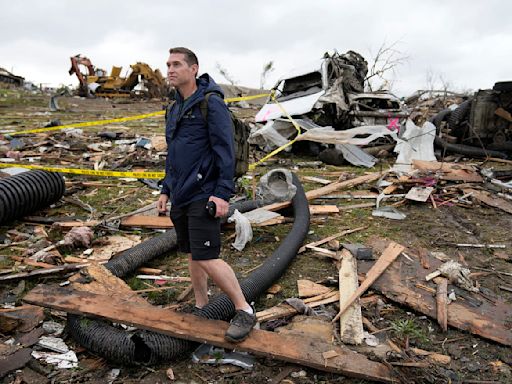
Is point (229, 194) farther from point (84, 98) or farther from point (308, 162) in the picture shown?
point (84, 98)

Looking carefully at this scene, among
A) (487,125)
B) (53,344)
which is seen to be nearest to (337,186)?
(53,344)

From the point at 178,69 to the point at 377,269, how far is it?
→ 2.81m

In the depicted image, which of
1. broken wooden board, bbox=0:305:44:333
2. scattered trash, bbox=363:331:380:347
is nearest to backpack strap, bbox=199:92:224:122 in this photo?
scattered trash, bbox=363:331:380:347

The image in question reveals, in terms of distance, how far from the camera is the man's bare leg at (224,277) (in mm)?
2924

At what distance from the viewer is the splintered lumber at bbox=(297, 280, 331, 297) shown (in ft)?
12.8

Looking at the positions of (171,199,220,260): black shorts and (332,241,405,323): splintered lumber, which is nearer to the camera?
(171,199,220,260): black shorts

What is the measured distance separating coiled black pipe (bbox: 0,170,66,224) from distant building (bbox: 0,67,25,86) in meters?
33.8

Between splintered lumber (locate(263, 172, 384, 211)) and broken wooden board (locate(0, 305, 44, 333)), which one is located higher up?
splintered lumber (locate(263, 172, 384, 211))

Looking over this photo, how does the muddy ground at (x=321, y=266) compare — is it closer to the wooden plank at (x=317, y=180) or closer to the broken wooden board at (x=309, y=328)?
the wooden plank at (x=317, y=180)

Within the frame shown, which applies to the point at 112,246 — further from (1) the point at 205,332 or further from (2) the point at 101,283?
(1) the point at 205,332

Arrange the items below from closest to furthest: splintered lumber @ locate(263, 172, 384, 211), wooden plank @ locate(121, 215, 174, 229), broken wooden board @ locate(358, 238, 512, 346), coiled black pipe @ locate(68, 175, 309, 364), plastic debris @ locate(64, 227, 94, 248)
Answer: coiled black pipe @ locate(68, 175, 309, 364), broken wooden board @ locate(358, 238, 512, 346), plastic debris @ locate(64, 227, 94, 248), wooden plank @ locate(121, 215, 174, 229), splintered lumber @ locate(263, 172, 384, 211)

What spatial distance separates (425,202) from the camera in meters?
6.52

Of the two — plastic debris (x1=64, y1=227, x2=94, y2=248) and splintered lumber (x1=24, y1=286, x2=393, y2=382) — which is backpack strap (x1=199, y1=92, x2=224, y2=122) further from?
plastic debris (x1=64, y1=227, x2=94, y2=248)

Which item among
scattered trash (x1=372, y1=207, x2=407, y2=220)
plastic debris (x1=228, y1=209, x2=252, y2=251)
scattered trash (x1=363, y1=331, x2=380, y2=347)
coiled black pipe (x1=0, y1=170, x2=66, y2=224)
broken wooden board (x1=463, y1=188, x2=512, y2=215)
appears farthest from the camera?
broken wooden board (x1=463, y1=188, x2=512, y2=215)
